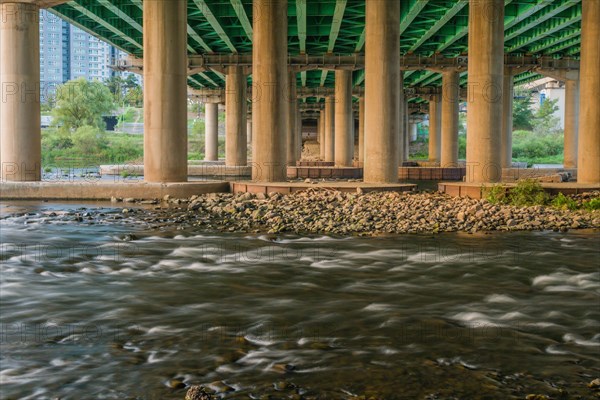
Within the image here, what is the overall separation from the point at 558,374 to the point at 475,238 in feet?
32.2

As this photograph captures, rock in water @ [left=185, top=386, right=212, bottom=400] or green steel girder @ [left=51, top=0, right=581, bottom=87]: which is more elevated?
green steel girder @ [left=51, top=0, right=581, bottom=87]

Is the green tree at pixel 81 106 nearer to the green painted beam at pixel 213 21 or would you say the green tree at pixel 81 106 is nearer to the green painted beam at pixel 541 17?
the green painted beam at pixel 213 21

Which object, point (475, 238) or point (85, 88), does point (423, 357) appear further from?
point (85, 88)

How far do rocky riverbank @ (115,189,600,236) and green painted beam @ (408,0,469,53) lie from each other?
14.6 m

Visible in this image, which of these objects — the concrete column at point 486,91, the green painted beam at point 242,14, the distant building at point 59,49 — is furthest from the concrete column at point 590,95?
the distant building at point 59,49

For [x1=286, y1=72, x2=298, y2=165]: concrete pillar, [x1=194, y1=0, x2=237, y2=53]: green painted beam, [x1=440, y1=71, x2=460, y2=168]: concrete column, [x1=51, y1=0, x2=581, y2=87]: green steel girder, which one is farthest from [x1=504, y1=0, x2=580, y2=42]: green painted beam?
[x1=194, y1=0, x2=237, y2=53]: green painted beam

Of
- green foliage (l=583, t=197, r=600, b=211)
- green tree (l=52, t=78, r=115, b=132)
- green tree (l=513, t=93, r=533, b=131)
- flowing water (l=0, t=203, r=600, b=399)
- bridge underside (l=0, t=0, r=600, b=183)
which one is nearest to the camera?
flowing water (l=0, t=203, r=600, b=399)

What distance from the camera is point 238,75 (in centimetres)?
5019

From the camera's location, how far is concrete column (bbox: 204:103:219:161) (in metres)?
69.0

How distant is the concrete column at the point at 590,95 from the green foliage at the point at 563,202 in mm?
6126

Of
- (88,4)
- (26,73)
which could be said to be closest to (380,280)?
(26,73)

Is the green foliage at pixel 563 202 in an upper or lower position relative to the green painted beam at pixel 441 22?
lower

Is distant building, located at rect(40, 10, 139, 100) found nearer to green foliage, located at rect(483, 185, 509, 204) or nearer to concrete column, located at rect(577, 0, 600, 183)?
concrete column, located at rect(577, 0, 600, 183)

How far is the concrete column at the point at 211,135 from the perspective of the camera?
6900 cm
